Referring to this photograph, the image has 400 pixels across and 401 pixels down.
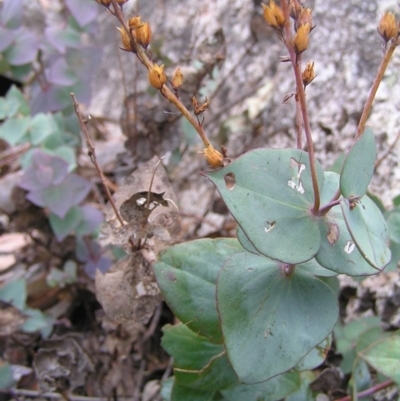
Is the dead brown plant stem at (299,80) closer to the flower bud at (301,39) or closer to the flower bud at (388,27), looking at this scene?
the flower bud at (301,39)

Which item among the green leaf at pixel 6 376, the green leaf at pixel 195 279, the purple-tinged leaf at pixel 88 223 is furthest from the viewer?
the purple-tinged leaf at pixel 88 223

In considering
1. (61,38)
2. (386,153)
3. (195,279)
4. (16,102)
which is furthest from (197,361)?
(61,38)

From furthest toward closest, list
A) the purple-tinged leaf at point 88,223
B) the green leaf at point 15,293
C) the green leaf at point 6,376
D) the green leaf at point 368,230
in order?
1. the purple-tinged leaf at point 88,223
2. the green leaf at point 15,293
3. the green leaf at point 6,376
4. the green leaf at point 368,230

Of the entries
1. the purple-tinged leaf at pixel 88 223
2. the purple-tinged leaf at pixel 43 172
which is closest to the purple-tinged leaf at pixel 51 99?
the purple-tinged leaf at pixel 43 172

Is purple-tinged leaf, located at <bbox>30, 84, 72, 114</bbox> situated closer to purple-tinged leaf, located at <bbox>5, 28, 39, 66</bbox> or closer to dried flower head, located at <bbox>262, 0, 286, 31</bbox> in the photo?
purple-tinged leaf, located at <bbox>5, 28, 39, 66</bbox>

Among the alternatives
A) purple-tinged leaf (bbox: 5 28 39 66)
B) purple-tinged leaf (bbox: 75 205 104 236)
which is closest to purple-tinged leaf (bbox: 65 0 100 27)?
purple-tinged leaf (bbox: 5 28 39 66)

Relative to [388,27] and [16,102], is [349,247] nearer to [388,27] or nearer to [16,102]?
[388,27]
